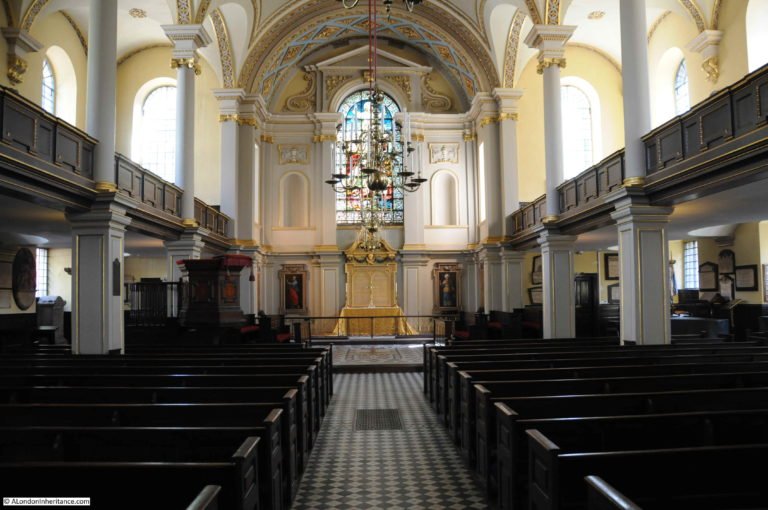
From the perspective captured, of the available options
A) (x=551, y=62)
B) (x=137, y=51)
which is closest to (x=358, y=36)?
(x=137, y=51)

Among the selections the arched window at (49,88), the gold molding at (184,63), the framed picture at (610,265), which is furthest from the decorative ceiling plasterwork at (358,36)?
the framed picture at (610,265)

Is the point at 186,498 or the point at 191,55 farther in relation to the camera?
the point at 191,55

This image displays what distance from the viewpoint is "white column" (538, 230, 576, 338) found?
1366 cm

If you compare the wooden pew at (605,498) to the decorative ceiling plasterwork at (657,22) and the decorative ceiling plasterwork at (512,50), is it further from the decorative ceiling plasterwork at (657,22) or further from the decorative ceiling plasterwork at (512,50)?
the decorative ceiling plasterwork at (657,22)

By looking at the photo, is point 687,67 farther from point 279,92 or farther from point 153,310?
point 153,310

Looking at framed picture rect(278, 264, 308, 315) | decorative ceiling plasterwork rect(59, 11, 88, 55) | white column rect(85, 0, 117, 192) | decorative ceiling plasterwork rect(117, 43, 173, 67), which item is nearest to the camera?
white column rect(85, 0, 117, 192)

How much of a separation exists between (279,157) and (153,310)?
A: 435 inches

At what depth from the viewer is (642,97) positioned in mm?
10156

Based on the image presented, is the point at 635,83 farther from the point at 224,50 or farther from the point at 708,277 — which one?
the point at 224,50

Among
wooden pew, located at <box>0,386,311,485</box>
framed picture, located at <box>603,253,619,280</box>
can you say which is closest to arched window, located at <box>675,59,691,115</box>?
framed picture, located at <box>603,253,619,280</box>

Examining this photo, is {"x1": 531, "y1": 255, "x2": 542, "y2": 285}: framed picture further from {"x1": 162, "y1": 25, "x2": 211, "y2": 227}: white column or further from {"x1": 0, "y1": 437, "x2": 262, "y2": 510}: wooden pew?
{"x1": 0, "y1": 437, "x2": 262, "y2": 510}: wooden pew

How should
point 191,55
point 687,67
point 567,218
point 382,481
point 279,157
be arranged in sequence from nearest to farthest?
point 382,481
point 567,218
point 191,55
point 687,67
point 279,157

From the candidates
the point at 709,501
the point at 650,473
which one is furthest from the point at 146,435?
the point at 709,501

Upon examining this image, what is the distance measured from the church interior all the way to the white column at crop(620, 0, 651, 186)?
0.15 ft
